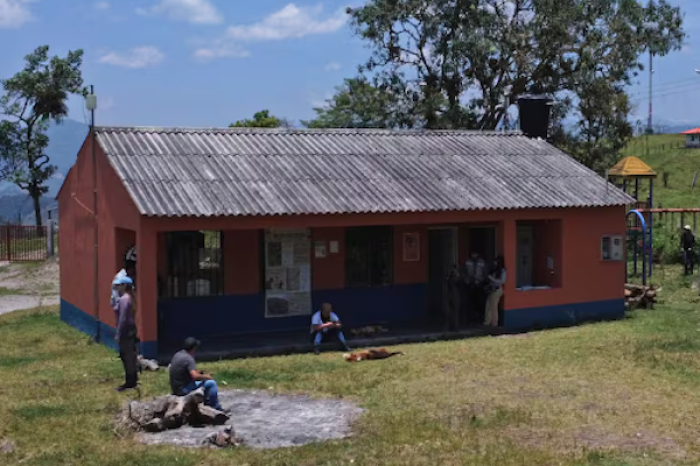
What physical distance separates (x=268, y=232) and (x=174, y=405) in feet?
22.8

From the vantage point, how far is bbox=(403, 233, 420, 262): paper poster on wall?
59.8ft

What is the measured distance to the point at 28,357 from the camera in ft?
49.1

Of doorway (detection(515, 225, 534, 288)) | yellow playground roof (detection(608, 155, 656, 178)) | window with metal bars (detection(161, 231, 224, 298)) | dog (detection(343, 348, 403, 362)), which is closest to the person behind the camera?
dog (detection(343, 348, 403, 362))

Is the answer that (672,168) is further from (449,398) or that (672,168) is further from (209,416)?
(209,416)

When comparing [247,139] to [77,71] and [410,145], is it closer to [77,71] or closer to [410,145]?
[410,145]

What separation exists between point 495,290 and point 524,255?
1.91m

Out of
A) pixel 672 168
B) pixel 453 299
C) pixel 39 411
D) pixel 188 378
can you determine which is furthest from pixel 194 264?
pixel 672 168

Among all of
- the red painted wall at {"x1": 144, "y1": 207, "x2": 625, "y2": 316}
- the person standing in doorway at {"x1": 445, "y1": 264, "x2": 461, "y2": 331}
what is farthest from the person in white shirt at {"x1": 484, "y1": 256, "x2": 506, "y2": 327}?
the person standing in doorway at {"x1": 445, "y1": 264, "x2": 461, "y2": 331}

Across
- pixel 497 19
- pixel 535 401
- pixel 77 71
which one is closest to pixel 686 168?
pixel 497 19

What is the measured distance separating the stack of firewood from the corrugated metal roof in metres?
2.53

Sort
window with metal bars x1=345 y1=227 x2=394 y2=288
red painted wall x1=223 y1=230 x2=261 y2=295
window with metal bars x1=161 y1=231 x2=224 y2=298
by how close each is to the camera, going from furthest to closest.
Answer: window with metal bars x1=345 y1=227 x2=394 y2=288 → red painted wall x1=223 y1=230 x2=261 y2=295 → window with metal bars x1=161 y1=231 x2=224 y2=298

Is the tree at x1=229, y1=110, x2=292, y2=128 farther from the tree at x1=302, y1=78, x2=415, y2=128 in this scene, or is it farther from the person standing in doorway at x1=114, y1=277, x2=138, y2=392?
the person standing in doorway at x1=114, y1=277, x2=138, y2=392

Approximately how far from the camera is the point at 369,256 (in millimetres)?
17938

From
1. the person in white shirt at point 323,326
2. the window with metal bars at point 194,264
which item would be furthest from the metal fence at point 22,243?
the person in white shirt at point 323,326
